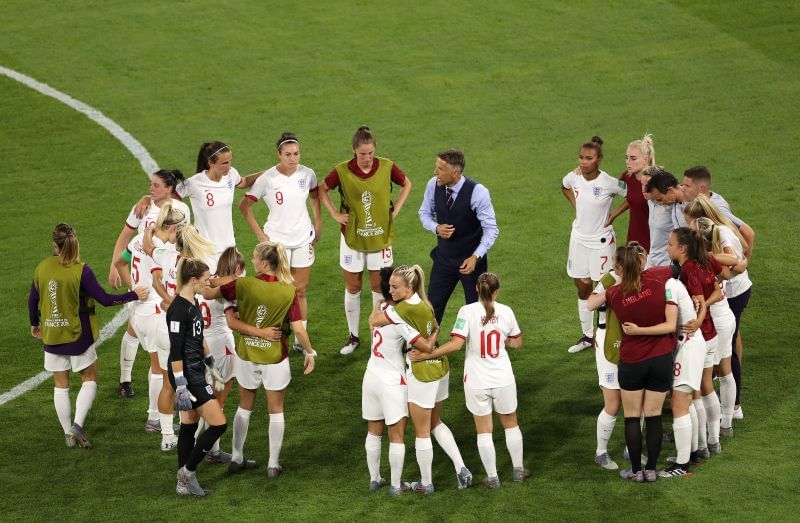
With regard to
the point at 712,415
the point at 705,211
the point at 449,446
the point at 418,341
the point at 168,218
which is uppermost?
the point at 705,211

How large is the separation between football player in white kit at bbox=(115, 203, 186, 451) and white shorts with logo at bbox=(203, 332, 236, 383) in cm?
46

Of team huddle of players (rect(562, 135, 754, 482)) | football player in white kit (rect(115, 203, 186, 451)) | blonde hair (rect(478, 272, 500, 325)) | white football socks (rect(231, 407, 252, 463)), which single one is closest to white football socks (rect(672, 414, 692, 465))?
team huddle of players (rect(562, 135, 754, 482))

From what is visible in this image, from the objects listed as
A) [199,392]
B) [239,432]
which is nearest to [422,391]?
[239,432]

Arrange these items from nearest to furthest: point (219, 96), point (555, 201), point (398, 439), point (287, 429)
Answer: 1. point (398, 439)
2. point (287, 429)
3. point (555, 201)
4. point (219, 96)

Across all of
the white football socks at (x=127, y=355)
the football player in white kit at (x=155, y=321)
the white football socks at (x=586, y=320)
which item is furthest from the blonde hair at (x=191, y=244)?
the white football socks at (x=586, y=320)

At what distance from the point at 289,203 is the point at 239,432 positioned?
111 inches

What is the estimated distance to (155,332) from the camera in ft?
31.6

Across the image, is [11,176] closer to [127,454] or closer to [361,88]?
[361,88]

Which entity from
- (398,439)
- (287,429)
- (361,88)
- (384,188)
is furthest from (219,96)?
(398,439)

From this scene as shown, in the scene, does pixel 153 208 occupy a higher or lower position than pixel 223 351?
higher

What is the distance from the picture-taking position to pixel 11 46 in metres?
20.0

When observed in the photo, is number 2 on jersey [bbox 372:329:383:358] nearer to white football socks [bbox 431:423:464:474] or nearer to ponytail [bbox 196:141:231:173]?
white football socks [bbox 431:423:464:474]

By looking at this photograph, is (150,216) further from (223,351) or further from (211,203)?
(223,351)

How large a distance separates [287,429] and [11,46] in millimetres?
12721
